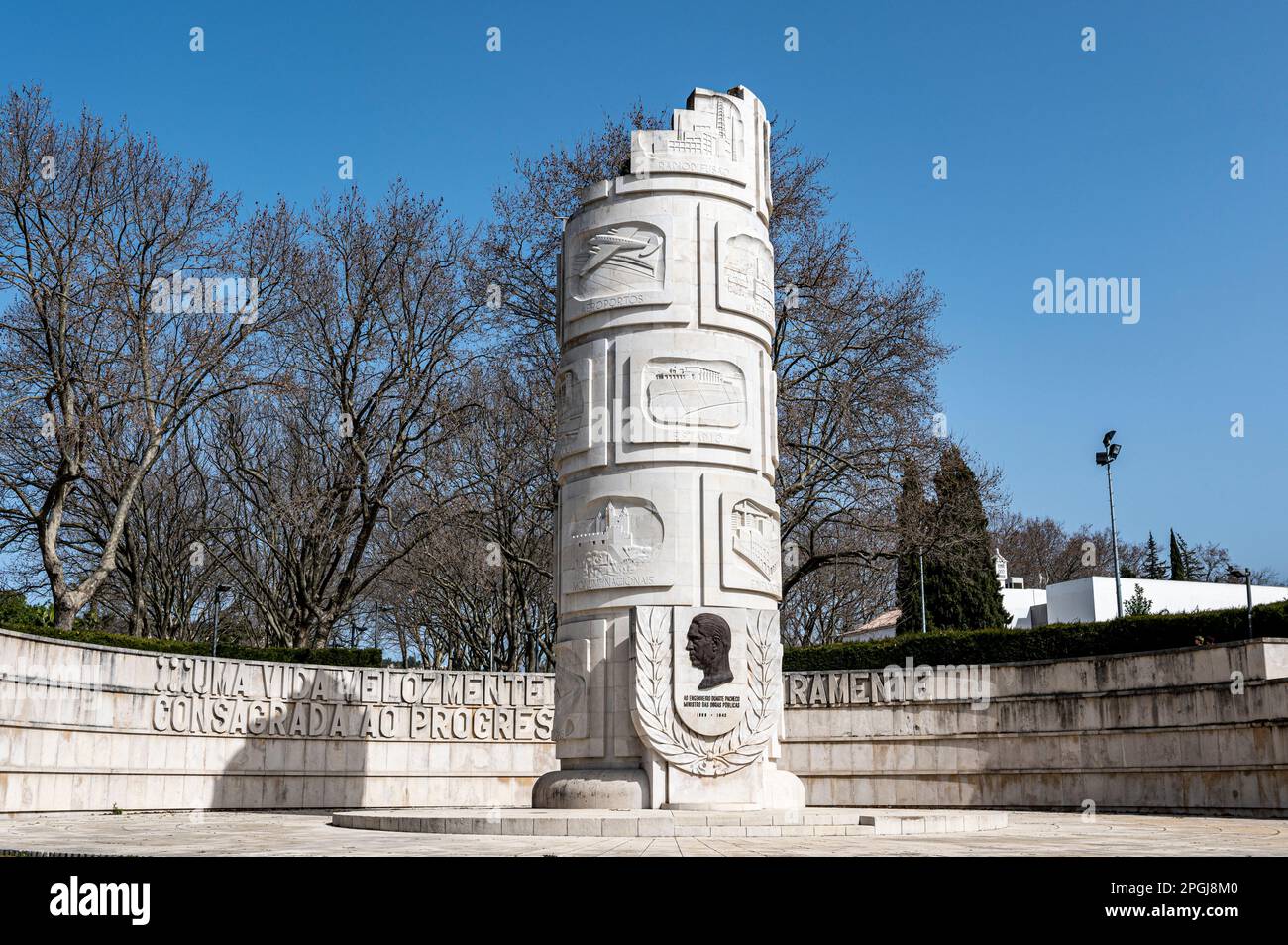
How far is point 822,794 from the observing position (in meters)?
24.7

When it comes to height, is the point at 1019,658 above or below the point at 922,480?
below

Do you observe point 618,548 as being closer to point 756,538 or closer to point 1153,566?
point 756,538

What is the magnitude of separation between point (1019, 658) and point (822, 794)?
16.0 ft

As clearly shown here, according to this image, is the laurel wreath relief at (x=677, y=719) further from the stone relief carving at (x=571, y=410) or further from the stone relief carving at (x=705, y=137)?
→ the stone relief carving at (x=705, y=137)

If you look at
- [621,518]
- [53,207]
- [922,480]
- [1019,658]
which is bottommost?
[1019,658]

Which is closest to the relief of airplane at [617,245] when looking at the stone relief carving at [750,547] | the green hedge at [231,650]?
the stone relief carving at [750,547]

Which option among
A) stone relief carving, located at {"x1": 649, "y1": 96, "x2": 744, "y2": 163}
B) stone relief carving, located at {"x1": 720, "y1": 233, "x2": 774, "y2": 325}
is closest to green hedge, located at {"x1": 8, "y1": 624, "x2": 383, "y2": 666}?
stone relief carving, located at {"x1": 720, "y1": 233, "x2": 774, "y2": 325}

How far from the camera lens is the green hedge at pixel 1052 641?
885 inches

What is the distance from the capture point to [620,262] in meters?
18.1

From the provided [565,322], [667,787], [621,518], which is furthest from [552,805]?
[565,322]

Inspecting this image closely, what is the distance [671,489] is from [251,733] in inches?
416

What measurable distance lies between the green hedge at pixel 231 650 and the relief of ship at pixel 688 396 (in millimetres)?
11531

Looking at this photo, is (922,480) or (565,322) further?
(922,480)
